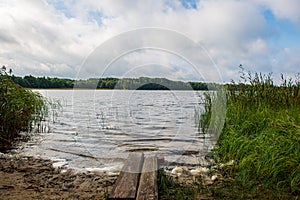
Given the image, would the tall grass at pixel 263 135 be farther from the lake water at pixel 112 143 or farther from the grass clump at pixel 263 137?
the lake water at pixel 112 143

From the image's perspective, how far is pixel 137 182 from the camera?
412 centimetres

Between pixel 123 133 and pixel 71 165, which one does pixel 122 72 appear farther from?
pixel 123 133

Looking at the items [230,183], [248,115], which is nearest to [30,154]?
[230,183]

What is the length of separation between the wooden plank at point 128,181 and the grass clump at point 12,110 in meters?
4.53

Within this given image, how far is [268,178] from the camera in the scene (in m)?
4.70

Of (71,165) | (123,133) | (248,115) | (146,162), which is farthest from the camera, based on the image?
(123,133)

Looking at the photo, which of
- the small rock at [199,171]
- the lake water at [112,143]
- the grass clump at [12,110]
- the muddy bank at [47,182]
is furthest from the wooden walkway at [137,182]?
the grass clump at [12,110]

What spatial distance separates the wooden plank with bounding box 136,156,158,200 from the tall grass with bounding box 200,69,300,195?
139cm

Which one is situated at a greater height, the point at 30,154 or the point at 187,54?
the point at 187,54

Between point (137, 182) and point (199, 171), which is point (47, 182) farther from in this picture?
point (199, 171)

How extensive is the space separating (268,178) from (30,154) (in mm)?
5337

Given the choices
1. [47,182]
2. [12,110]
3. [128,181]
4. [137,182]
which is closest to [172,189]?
[137,182]

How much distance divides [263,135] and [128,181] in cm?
280

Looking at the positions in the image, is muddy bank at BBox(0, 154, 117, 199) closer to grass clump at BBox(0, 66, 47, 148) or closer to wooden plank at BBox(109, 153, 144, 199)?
wooden plank at BBox(109, 153, 144, 199)
